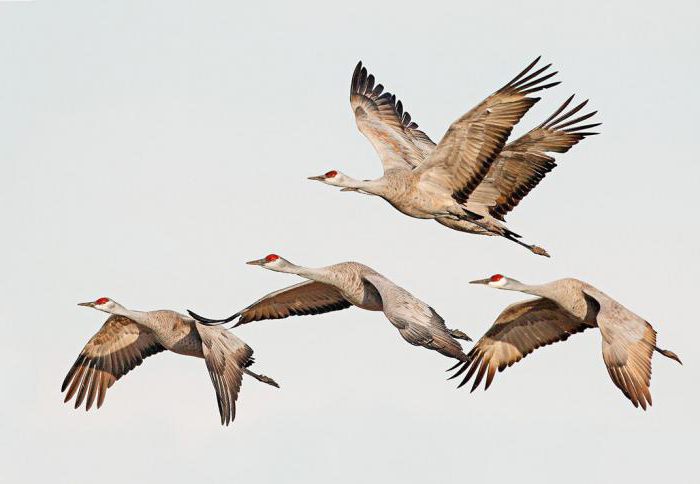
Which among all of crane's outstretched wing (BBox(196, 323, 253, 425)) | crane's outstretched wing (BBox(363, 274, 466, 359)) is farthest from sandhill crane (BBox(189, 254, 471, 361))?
crane's outstretched wing (BBox(196, 323, 253, 425))

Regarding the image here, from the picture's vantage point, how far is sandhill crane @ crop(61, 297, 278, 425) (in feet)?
57.9

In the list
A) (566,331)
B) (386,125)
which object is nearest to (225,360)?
(566,331)

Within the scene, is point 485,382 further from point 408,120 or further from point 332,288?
point 408,120

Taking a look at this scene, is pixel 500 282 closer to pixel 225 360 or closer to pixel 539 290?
pixel 539 290

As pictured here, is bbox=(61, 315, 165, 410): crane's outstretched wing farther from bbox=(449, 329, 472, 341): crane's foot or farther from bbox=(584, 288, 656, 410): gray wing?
bbox=(584, 288, 656, 410): gray wing

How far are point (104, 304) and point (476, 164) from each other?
15.2ft

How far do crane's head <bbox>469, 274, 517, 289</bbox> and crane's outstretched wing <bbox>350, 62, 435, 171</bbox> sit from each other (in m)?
2.23

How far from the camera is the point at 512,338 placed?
713 inches

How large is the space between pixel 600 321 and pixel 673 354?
1.23m

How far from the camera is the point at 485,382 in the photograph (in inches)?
714

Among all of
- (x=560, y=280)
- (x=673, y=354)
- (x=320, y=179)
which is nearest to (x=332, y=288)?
(x=320, y=179)

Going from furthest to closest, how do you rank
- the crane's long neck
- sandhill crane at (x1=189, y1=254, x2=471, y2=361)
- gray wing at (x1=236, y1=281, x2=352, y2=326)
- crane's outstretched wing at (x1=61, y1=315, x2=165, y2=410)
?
crane's outstretched wing at (x1=61, y1=315, x2=165, y2=410), gray wing at (x1=236, y1=281, x2=352, y2=326), the crane's long neck, sandhill crane at (x1=189, y1=254, x2=471, y2=361)

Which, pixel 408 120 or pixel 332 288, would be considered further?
pixel 408 120

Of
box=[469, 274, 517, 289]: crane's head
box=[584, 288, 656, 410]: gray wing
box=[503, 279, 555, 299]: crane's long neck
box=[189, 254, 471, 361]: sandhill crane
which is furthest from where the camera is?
box=[469, 274, 517, 289]: crane's head
